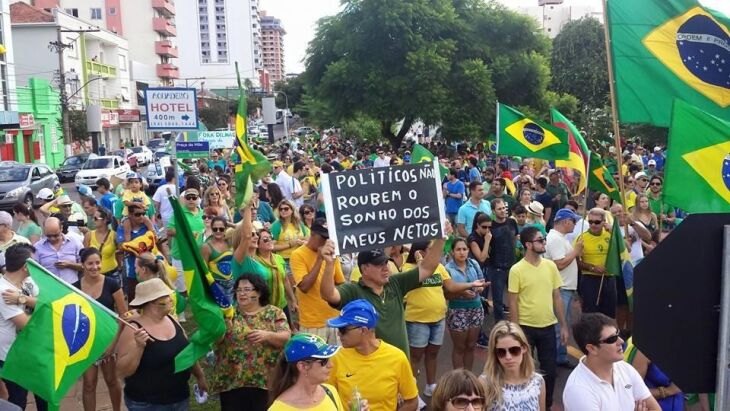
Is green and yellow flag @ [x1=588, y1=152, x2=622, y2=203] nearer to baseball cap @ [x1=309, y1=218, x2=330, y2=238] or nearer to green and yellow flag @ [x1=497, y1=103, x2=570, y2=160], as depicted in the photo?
green and yellow flag @ [x1=497, y1=103, x2=570, y2=160]

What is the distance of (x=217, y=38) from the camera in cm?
17650

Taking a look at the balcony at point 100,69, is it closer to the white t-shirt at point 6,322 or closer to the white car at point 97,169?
the white car at point 97,169

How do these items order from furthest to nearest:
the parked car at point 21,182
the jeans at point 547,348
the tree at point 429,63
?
the tree at point 429,63, the parked car at point 21,182, the jeans at point 547,348

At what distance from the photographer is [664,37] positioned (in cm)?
573

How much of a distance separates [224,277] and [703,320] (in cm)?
499

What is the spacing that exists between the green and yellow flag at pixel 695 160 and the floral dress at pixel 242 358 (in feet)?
8.53

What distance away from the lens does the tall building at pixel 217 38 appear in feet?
548

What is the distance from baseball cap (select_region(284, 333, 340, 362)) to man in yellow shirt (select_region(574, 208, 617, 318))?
4.56 metres

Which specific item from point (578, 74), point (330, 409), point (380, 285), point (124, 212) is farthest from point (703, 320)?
point (578, 74)

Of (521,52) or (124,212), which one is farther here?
(521,52)

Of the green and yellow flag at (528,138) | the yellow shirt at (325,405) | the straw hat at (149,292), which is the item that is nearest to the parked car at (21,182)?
the green and yellow flag at (528,138)

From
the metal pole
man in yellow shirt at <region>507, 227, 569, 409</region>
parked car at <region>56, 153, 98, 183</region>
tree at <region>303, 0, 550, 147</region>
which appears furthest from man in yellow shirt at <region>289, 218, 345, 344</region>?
parked car at <region>56, 153, 98, 183</region>

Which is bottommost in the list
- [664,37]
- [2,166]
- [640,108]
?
[2,166]

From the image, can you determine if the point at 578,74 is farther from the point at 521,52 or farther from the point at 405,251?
the point at 405,251
